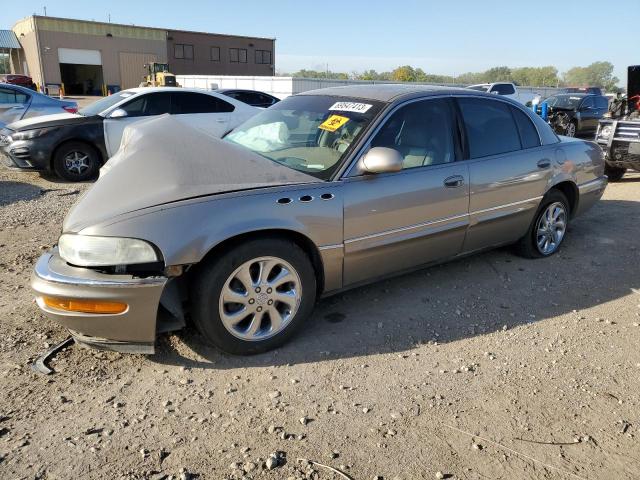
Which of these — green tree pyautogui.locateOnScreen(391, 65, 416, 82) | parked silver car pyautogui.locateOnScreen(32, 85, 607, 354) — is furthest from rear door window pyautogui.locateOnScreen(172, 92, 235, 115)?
green tree pyautogui.locateOnScreen(391, 65, 416, 82)

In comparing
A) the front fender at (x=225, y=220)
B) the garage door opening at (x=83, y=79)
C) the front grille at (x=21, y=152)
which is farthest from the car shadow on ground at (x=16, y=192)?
the garage door opening at (x=83, y=79)

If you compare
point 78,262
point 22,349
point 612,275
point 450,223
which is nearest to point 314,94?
point 450,223

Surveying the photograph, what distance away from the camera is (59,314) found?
9.30 ft

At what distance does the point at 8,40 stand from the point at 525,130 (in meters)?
59.0

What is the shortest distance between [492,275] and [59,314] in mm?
3485

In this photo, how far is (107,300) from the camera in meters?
2.74

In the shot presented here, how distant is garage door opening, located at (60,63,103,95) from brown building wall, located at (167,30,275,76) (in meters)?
7.14

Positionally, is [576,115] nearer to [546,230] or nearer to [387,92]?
[546,230]

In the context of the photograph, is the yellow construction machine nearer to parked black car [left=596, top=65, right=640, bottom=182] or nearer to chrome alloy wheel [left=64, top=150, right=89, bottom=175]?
chrome alloy wheel [left=64, top=150, right=89, bottom=175]

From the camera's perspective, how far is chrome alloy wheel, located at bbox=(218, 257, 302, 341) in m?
3.07

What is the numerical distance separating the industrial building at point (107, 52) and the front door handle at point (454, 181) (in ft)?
154

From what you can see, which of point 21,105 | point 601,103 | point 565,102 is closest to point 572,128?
point 565,102

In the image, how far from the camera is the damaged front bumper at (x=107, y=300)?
274cm

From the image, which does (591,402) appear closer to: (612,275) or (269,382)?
(269,382)
